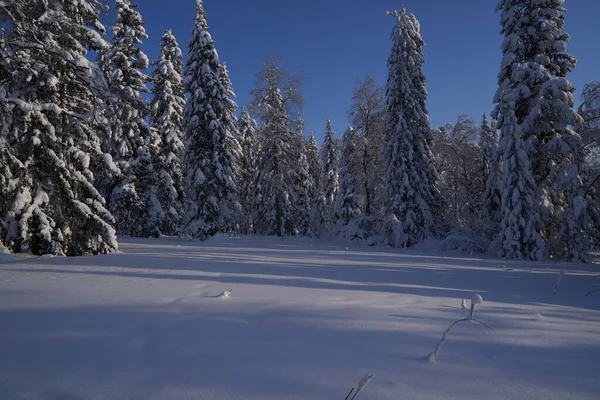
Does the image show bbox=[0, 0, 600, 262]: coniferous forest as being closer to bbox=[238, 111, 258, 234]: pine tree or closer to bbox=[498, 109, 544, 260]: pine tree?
bbox=[498, 109, 544, 260]: pine tree

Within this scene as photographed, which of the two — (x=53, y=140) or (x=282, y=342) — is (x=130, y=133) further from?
(x=282, y=342)

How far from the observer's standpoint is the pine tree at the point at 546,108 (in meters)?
12.0

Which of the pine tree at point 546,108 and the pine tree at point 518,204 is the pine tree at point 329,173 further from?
the pine tree at point 518,204

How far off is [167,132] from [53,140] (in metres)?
14.1

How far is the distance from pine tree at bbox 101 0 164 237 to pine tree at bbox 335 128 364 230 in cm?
1295

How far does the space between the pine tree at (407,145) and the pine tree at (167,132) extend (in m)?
14.6

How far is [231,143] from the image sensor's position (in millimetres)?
21578

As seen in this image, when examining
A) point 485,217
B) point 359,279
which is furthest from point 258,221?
point 359,279

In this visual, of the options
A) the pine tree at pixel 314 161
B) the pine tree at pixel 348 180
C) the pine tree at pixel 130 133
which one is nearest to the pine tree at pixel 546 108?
the pine tree at pixel 348 180

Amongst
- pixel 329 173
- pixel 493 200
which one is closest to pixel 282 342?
pixel 493 200

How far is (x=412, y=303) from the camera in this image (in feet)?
14.4

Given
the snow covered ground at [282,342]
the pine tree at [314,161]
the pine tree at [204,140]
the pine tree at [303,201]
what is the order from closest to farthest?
the snow covered ground at [282,342] → the pine tree at [204,140] → the pine tree at [303,201] → the pine tree at [314,161]

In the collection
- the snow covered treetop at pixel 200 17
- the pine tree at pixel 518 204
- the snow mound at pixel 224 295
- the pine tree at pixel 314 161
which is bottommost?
the snow mound at pixel 224 295

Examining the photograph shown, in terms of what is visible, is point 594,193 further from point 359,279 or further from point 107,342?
point 107,342
